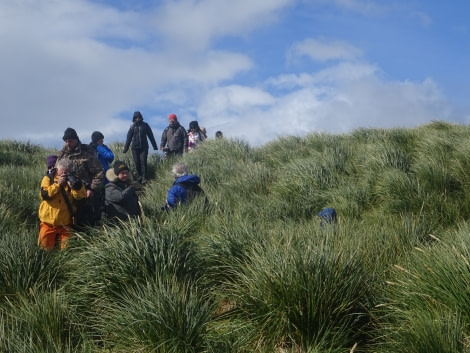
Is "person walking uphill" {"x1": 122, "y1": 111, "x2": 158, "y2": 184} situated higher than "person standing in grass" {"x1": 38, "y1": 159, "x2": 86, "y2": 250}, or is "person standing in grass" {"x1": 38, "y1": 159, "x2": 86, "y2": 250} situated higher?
"person walking uphill" {"x1": 122, "y1": 111, "x2": 158, "y2": 184}

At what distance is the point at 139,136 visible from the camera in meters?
15.9

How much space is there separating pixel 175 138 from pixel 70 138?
8.45 m

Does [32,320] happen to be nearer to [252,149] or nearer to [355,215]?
[355,215]

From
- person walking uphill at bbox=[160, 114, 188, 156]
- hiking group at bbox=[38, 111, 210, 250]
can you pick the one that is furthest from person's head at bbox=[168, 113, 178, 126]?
hiking group at bbox=[38, 111, 210, 250]

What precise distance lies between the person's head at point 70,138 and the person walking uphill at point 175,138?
8254mm

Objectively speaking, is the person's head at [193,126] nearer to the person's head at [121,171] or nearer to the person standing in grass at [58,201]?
the person's head at [121,171]

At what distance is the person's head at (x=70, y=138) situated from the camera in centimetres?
964

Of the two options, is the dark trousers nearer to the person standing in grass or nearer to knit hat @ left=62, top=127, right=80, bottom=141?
knit hat @ left=62, top=127, right=80, bottom=141

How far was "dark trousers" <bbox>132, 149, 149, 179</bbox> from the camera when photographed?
16047 mm

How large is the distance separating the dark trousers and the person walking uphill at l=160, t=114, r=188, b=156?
1.86m

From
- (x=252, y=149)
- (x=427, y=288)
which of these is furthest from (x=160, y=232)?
(x=252, y=149)

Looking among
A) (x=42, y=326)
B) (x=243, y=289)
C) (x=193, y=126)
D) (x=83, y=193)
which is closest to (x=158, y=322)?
(x=243, y=289)

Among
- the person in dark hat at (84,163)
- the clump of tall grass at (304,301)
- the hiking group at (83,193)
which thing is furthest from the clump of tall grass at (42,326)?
the person in dark hat at (84,163)

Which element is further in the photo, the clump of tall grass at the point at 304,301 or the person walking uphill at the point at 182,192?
the person walking uphill at the point at 182,192
